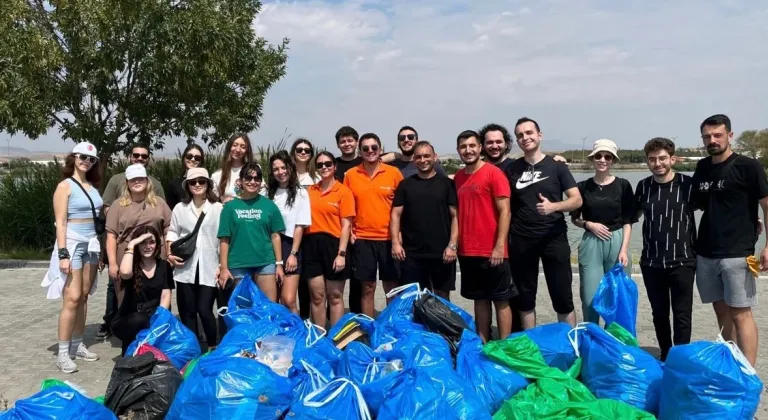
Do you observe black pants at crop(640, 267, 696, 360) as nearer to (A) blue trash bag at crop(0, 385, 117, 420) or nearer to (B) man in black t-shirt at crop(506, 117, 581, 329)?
(B) man in black t-shirt at crop(506, 117, 581, 329)

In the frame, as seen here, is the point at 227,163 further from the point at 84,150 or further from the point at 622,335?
the point at 622,335

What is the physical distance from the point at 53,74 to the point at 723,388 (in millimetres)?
10604

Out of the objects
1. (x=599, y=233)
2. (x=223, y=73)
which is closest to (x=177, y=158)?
(x=223, y=73)

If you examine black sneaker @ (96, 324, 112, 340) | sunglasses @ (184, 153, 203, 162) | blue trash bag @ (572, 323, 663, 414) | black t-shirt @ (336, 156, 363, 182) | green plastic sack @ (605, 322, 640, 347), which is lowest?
black sneaker @ (96, 324, 112, 340)

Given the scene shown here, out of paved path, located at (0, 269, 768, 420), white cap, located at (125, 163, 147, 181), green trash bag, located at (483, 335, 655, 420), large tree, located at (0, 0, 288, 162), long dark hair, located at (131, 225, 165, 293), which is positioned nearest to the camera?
green trash bag, located at (483, 335, 655, 420)

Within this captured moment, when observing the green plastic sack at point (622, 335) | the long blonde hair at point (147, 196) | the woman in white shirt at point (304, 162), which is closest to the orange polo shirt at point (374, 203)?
the woman in white shirt at point (304, 162)

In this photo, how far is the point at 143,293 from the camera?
4.52 metres

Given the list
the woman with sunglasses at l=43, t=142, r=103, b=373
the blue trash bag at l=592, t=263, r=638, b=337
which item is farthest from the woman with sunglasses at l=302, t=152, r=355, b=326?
the blue trash bag at l=592, t=263, r=638, b=337

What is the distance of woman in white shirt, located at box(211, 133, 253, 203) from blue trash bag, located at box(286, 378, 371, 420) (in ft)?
8.19

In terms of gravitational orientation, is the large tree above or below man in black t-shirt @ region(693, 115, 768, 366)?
above

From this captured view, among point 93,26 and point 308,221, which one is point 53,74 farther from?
point 308,221

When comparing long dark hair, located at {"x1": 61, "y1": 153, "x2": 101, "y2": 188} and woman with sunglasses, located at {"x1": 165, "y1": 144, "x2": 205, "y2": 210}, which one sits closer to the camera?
long dark hair, located at {"x1": 61, "y1": 153, "x2": 101, "y2": 188}

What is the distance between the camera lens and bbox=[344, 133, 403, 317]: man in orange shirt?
4801 mm

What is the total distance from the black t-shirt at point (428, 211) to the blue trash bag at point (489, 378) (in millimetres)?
1198
